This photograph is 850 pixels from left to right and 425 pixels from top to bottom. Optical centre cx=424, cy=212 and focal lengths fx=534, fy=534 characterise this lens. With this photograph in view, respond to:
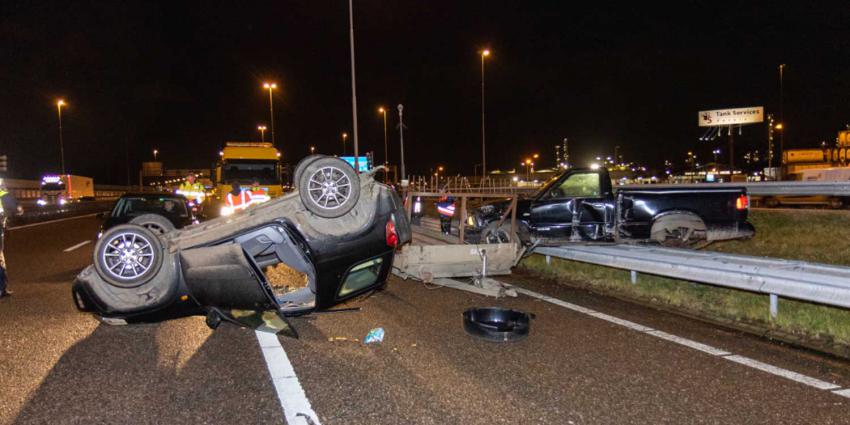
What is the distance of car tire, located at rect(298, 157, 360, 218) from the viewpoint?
4.61 meters

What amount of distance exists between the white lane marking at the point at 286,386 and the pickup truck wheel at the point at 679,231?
659 cm

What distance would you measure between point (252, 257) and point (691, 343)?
4.00 meters

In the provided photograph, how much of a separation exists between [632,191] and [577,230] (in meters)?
1.12

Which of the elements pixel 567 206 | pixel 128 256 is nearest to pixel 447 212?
pixel 567 206

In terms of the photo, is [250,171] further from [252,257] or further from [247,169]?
[252,257]

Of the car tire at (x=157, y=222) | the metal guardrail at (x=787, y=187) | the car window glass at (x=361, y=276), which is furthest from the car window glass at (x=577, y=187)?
the car tire at (x=157, y=222)

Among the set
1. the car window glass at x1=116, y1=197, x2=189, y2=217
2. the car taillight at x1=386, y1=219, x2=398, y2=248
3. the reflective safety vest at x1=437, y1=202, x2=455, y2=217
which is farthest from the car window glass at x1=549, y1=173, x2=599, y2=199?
the car window glass at x1=116, y1=197, x2=189, y2=217

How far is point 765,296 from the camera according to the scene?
662 cm

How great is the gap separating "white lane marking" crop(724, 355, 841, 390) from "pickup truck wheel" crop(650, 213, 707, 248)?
15.4ft

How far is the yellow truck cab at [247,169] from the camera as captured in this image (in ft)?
58.5

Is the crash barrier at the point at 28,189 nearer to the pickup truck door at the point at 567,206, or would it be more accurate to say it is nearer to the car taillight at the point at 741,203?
the pickup truck door at the point at 567,206

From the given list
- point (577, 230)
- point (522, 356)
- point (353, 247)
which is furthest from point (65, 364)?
point (577, 230)

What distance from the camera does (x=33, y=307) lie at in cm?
646

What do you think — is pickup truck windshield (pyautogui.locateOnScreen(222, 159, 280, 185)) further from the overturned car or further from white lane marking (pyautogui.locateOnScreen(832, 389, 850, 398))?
white lane marking (pyautogui.locateOnScreen(832, 389, 850, 398))
